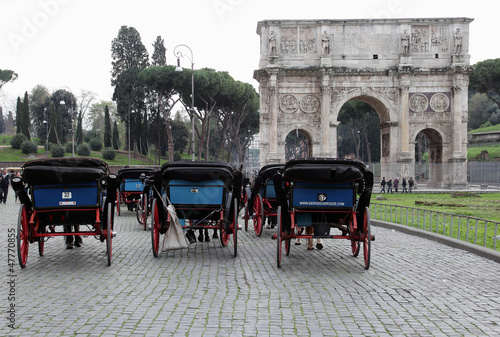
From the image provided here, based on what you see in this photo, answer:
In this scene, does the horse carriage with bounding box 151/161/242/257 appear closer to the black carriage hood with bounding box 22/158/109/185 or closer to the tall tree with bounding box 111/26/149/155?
the black carriage hood with bounding box 22/158/109/185

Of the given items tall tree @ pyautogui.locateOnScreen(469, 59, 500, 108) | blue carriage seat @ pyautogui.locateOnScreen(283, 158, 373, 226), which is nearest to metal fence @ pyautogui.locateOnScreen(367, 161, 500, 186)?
tall tree @ pyautogui.locateOnScreen(469, 59, 500, 108)

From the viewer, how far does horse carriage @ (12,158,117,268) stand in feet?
25.2

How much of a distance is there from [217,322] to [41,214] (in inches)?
162

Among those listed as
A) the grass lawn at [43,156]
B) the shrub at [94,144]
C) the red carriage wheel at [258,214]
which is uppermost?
the shrub at [94,144]

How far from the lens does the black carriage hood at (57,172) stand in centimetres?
766

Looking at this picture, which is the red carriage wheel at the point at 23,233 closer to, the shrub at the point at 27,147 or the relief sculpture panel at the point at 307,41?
the relief sculpture panel at the point at 307,41

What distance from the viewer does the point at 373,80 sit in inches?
1518

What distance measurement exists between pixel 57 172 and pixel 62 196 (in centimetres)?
37

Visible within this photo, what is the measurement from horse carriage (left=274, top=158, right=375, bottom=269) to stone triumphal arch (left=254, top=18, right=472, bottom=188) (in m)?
29.6

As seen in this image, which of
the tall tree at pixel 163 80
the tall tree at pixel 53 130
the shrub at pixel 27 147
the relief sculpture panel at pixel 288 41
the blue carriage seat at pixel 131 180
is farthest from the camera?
the tall tree at pixel 53 130

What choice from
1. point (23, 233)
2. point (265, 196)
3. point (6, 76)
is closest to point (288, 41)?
point (265, 196)

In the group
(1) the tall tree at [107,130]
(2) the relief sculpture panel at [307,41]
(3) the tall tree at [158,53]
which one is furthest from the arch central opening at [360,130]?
(1) the tall tree at [107,130]

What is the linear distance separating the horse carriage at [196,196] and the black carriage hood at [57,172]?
1.30m

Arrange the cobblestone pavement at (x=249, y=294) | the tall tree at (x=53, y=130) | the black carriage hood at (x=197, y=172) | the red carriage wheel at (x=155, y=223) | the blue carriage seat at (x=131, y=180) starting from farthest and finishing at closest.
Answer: the tall tree at (x=53, y=130), the blue carriage seat at (x=131, y=180), the black carriage hood at (x=197, y=172), the red carriage wheel at (x=155, y=223), the cobblestone pavement at (x=249, y=294)
